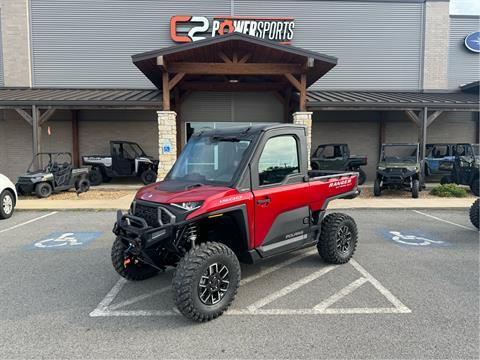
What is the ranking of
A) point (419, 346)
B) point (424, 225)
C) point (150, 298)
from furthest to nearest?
point (424, 225) < point (150, 298) < point (419, 346)

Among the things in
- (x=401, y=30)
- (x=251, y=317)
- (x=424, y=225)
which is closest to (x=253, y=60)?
(x=424, y=225)

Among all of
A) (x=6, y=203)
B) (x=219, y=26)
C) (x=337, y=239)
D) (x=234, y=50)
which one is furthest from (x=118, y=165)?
(x=337, y=239)

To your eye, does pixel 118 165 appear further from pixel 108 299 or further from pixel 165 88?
pixel 108 299

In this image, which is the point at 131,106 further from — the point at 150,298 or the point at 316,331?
the point at 316,331

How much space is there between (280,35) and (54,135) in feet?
44.4

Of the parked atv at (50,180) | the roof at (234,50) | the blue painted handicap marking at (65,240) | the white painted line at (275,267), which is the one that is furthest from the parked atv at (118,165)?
the white painted line at (275,267)

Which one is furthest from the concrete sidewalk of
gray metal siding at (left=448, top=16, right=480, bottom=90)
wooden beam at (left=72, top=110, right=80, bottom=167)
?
gray metal siding at (left=448, top=16, right=480, bottom=90)

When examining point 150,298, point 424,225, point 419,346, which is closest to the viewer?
point 419,346

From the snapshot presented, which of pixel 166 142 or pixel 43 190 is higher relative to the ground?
pixel 166 142

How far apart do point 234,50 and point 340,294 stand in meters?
11.2

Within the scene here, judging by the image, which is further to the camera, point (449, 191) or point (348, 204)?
point (449, 191)

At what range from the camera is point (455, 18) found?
19156 millimetres

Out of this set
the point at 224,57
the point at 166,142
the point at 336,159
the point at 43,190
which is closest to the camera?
the point at 43,190

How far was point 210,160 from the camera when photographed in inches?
163
